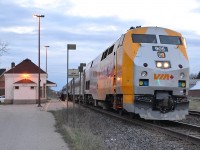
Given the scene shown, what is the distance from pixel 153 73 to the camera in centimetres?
1633

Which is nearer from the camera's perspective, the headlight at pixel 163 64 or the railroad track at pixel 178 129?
the railroad track at pixel 178 129

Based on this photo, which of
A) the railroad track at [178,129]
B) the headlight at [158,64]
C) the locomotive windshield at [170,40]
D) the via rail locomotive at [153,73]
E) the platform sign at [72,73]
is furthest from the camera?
the platform sign at [72,73]

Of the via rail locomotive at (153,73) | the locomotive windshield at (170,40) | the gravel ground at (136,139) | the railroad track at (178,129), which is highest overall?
the locomotive windshield at (170,40)

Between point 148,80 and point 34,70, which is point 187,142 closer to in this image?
point 148,80

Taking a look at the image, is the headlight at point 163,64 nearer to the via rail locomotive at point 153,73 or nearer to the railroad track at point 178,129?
the via rail locomotive at point 153,73

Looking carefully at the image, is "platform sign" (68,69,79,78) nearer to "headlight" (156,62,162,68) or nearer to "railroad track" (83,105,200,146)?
"railroad track" (83,105,200,146)

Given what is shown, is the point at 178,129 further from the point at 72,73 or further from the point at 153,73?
the point at 72,73

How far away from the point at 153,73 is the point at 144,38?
1846 mm

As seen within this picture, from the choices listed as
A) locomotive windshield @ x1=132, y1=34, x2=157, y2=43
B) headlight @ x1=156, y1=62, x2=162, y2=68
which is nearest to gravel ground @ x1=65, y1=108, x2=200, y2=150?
headlight @ x1=156, y1=62, x2=162, y2=68

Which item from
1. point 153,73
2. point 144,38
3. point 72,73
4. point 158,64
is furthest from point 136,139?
point 72,73

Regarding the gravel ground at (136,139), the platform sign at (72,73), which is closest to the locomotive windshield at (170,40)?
the gravel ground at (136,139)

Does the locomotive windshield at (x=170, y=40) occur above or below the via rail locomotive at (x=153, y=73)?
above

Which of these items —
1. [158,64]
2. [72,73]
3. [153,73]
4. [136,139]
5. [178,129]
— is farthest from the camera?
[72,73]

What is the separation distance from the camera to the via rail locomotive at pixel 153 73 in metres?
16.3
